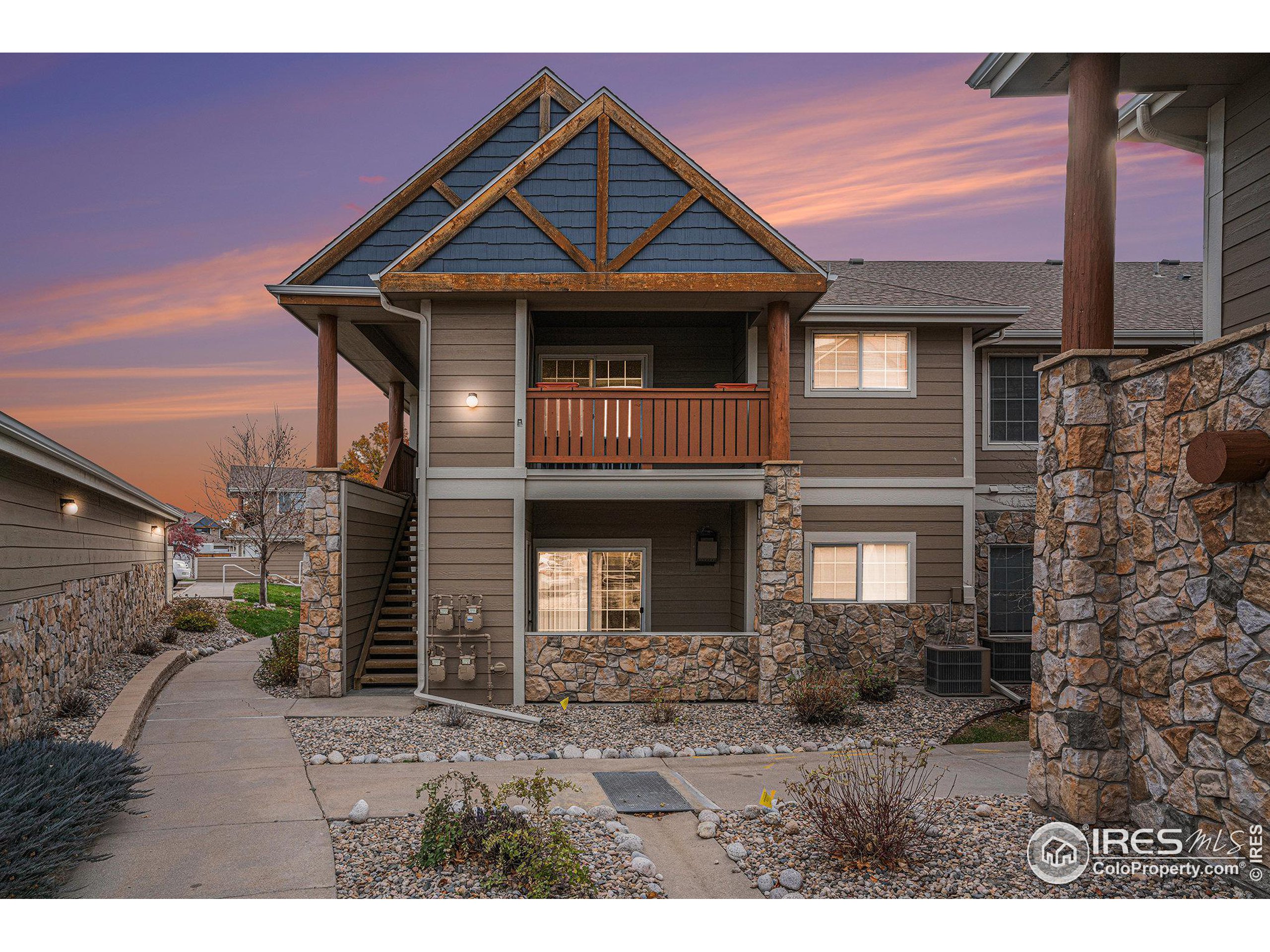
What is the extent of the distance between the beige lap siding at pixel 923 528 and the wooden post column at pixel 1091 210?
6.20 meters

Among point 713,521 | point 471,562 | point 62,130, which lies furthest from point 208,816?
point 62,130

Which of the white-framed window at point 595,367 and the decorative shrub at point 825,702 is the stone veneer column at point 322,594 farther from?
the decorative shrub at point 825,702

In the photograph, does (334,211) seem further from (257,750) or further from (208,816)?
(208,816)

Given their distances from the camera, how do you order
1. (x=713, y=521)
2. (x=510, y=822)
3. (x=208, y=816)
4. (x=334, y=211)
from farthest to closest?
(x=334, y=211) → (x=713, y=521) → (x=208, y=816) → (x=510, y=822)

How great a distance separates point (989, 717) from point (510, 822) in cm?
658

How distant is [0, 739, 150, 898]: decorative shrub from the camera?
3842mm

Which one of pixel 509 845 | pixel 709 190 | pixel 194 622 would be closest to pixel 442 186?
pixel 709 190

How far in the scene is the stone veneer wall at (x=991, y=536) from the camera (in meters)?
11.5

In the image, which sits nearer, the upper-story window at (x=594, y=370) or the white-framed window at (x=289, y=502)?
the upper-story window at (x=594, y=370)

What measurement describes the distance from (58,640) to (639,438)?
689 centimetres

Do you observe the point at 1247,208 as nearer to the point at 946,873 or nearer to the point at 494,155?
the point at 946,873

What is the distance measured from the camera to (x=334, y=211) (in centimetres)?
1306

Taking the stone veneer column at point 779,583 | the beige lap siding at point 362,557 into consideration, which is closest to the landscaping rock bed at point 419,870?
the stone veneer column at point 779,583

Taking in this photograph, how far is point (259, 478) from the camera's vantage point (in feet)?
63.5
